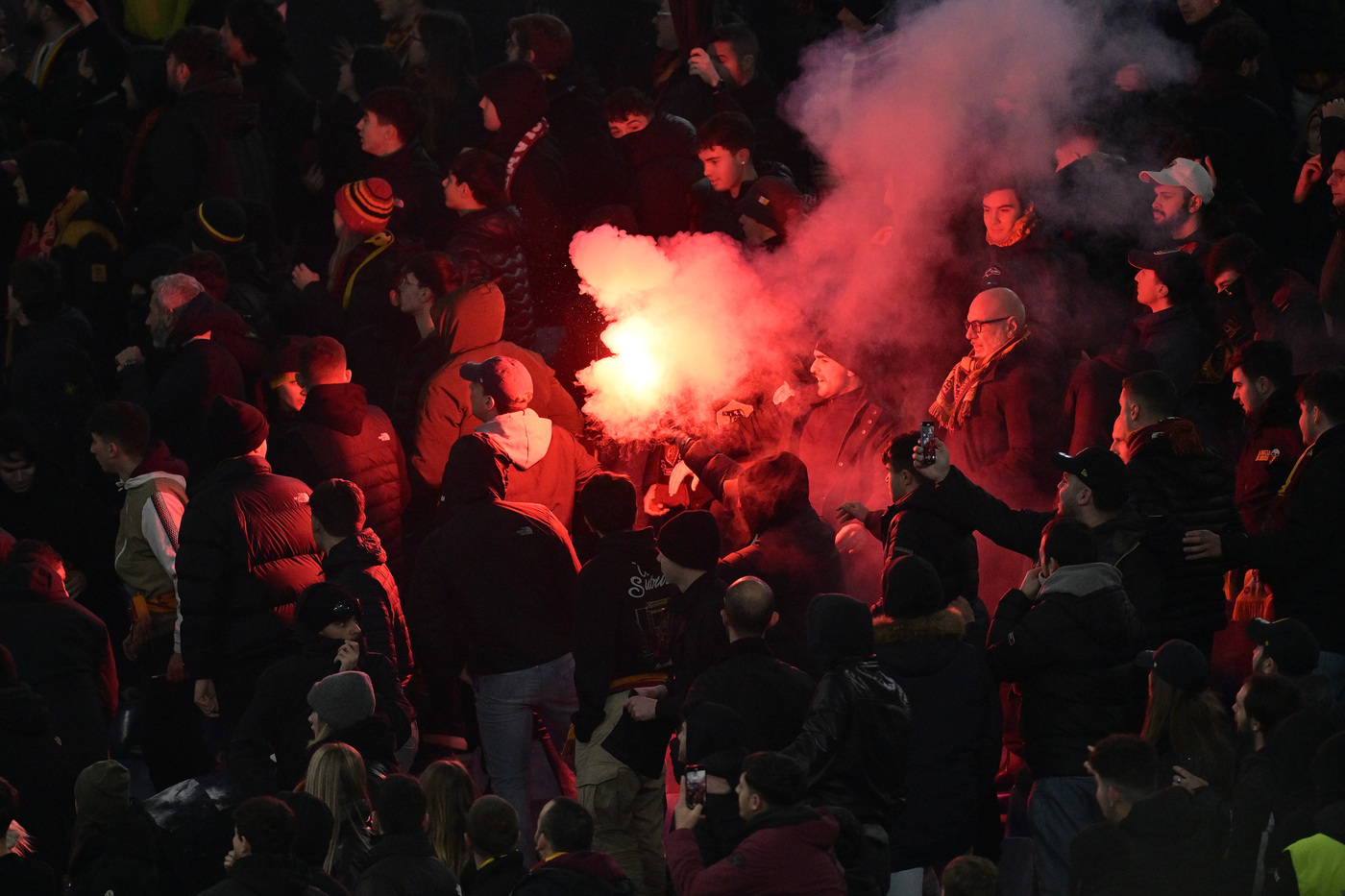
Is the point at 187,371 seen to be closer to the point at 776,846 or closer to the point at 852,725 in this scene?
the point at 852,725

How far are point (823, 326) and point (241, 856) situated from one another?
4819 millimetres

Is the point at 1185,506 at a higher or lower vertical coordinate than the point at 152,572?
higher

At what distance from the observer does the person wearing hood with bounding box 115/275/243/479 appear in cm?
746

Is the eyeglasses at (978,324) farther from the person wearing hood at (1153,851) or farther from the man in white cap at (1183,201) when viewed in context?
the person wearing hood at (1153,851)

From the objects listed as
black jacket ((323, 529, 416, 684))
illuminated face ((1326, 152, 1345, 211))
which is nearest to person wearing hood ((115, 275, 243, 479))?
black jacket ((323, 529, 416, 684))

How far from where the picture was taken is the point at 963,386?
732cm

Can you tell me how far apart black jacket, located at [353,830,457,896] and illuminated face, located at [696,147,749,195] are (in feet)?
16.7

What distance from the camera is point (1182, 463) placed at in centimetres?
613

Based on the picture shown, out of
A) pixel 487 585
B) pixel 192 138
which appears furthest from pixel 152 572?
pixel 192 138

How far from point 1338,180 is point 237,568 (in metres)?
5.53

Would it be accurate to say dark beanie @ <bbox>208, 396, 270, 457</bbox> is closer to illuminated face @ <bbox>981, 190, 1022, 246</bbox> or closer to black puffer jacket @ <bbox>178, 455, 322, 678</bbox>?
black puffer jacket @ <bbox>178, 455, 322, 678</bbox>

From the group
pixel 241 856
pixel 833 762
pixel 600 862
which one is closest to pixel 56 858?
pixel 241 856

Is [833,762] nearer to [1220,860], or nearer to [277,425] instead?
[1220,860]

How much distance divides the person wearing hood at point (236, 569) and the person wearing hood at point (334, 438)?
0.67 m
